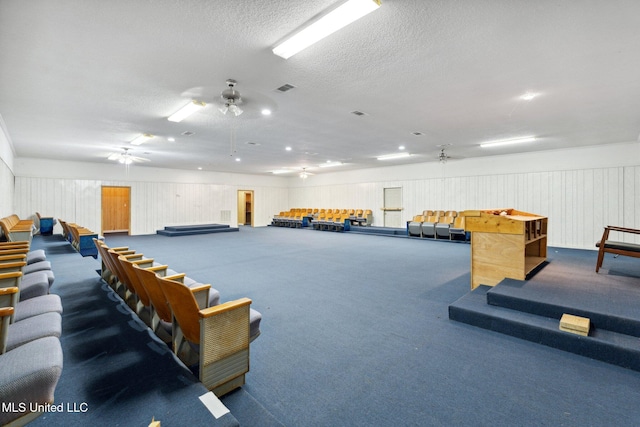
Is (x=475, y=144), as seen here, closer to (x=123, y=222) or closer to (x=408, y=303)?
(x=408, y=303)

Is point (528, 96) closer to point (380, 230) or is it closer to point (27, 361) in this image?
point (27, 361)

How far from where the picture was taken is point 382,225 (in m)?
13.5

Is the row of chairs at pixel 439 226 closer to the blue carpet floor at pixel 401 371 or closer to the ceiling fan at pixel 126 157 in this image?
the blue carpet floor at pixel 401 371

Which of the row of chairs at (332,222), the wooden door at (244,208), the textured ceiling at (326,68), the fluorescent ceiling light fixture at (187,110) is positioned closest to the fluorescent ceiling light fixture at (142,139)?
the textured ceiling at (326,68)

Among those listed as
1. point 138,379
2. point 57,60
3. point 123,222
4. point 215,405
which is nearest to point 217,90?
point 57,60

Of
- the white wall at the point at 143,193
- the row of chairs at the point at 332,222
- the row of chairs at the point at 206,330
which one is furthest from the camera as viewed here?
the row of chairs at the point at 332,222

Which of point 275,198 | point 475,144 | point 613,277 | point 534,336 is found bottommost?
point 534,336

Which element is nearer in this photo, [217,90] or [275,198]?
[217,90]

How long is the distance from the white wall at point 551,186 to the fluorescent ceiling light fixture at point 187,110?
9.59 m

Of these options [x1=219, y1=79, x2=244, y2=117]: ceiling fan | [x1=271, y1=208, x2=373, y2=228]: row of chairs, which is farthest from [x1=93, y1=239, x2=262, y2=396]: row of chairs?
[x1=271, y1=208, x2=373, y2=228]: row of chairs

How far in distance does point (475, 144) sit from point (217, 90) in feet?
23.2

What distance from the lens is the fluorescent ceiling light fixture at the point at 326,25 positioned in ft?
7.41

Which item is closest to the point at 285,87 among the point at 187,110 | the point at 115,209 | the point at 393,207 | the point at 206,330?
the point at 187,110

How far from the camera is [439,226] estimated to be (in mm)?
9914
